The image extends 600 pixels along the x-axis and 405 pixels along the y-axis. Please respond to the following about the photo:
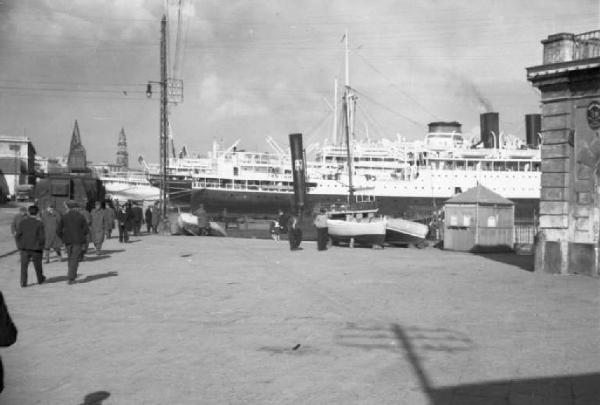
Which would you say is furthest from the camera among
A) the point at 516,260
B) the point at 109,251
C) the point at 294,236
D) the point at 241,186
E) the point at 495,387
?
the point at 241,186

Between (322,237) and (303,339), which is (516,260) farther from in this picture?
(303,339)

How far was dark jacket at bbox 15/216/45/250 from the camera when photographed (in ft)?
37.5

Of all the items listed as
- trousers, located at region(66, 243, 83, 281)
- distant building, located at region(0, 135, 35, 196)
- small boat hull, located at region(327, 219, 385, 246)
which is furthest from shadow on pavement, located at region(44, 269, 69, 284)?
distant building, located at region(0, 135, 35, 196)

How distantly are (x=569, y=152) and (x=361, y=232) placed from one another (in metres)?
11.7

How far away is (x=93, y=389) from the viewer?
5.16 metres

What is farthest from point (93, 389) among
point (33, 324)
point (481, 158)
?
point (481, 158)

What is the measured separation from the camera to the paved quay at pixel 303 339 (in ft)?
16.9

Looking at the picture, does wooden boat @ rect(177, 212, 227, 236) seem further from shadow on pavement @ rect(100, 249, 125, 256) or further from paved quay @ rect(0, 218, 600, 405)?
paved quay @ rect(0, 218, 600, 405)

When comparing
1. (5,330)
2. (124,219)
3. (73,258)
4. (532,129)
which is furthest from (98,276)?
(532,129)

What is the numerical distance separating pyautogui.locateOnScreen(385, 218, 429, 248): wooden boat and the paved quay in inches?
487

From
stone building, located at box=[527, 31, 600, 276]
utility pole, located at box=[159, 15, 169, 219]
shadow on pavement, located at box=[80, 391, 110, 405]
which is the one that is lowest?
shadow on pavement, located at box=[80, 391, 110, 405]

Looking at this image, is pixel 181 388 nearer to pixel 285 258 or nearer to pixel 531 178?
pixel 285 258

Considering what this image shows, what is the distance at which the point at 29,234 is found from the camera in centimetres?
1146

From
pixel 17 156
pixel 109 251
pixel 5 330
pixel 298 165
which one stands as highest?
pixel 17 156
